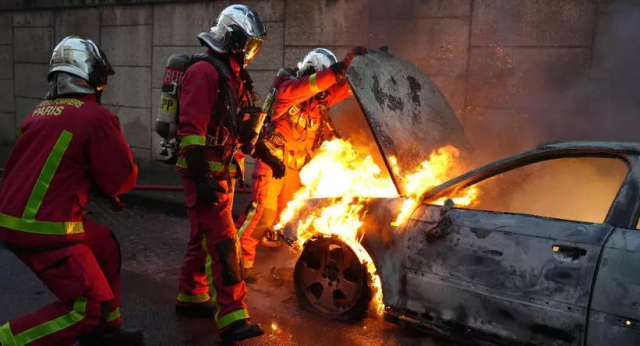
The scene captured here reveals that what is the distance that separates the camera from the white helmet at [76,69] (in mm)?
3078

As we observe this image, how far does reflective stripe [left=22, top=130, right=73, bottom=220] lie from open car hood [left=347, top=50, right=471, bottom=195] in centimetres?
221

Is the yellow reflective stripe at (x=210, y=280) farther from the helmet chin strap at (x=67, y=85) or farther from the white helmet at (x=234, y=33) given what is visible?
the white helmet at (x=234, y=33)

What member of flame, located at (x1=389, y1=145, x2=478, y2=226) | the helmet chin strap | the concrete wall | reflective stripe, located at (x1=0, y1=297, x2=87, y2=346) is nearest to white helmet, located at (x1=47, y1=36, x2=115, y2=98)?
the helmet chin strap

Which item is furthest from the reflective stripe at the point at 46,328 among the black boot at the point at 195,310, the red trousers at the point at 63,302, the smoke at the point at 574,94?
the smoke at the point at 574,94

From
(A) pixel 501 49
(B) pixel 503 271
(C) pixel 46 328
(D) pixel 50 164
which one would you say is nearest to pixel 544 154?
(B) pixel 503 271

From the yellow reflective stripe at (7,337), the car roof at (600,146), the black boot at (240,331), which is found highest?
the car roof at (600,146)

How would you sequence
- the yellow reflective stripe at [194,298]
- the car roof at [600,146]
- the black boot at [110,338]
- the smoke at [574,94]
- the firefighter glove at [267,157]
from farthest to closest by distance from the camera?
the smoke at [574,94]
the firefighter glove at [267,157]
the yellow reflective stripe at [194,298]
the black boot at [110,338]
the car roof at [600,146]

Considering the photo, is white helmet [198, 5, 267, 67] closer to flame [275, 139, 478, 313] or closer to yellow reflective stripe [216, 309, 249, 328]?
flame [275, 139, 478, 313]

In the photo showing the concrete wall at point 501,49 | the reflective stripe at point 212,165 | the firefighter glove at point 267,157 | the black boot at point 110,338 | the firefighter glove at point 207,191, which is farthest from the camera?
the concrete wall at point 501,49

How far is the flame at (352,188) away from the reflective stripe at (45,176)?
186 cm

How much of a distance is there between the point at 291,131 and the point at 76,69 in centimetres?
252

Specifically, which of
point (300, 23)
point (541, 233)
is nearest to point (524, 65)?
point (300, 23)

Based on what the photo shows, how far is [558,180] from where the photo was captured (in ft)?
13.2

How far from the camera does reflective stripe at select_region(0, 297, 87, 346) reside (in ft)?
9.34
